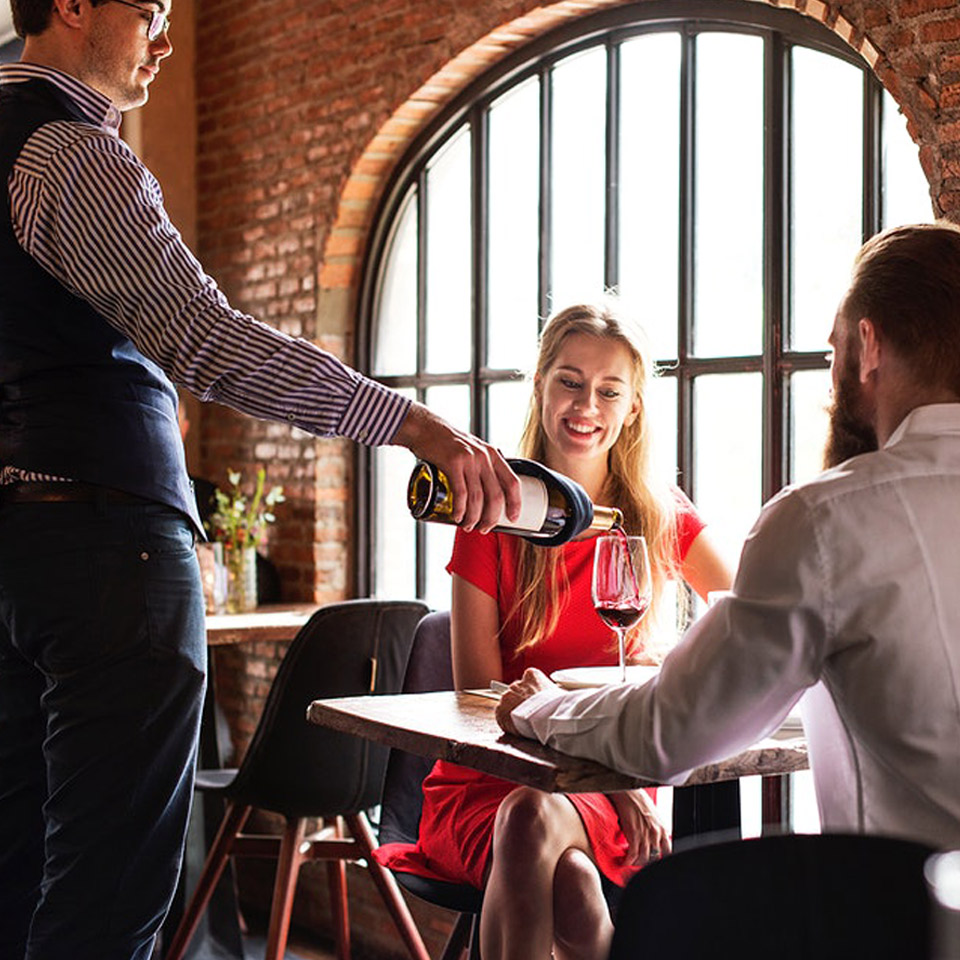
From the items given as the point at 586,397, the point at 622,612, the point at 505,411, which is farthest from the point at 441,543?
the point at 622,612

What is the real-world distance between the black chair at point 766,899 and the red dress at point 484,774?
1.35 m

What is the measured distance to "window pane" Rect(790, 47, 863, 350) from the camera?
3434 mm

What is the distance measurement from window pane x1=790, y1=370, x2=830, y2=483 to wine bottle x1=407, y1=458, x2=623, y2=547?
55.9 inches

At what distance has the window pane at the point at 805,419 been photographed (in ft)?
11.6

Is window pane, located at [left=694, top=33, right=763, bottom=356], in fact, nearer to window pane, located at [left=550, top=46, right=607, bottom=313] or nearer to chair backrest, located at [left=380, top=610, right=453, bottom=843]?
window pane, located at [left=550, top=46, right=607, bottom=313]

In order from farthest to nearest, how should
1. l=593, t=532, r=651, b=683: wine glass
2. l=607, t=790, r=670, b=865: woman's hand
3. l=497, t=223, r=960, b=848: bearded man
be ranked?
l=607, t=790, r=670, b=865: woman's hand, l=593, t=532, r=651, b=683: wine glass, l=497, t=223, r=960, b=848: bearded man

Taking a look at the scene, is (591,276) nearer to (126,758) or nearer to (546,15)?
(546,15)

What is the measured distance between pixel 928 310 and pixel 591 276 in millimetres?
2439

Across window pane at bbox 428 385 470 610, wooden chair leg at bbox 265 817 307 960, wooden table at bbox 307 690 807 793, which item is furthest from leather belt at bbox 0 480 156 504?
window pane at bbox 428 385 470 610

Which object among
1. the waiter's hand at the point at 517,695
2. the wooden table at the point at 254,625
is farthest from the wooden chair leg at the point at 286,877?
the waiter's hand at the point at 517,695

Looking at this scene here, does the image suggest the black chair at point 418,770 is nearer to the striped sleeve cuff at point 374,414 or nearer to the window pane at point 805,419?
the window pane at point 805,419

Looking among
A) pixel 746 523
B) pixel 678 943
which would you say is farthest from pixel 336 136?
pixel 678 943

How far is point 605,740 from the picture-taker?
1876mm

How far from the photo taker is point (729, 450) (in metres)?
3.77
